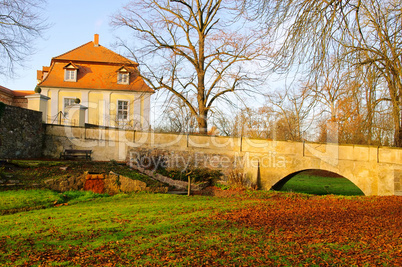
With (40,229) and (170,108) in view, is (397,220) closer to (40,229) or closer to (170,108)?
(40,229)

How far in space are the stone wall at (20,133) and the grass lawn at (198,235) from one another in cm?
581

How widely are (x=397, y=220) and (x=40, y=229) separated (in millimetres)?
7899

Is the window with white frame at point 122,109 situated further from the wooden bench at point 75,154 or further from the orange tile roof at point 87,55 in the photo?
the wooden bench at point 75,154

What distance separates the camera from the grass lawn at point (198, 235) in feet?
16.6

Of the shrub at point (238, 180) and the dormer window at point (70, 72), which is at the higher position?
the dormer window at point (70, 72)

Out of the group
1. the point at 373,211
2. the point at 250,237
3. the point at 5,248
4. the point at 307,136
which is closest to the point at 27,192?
the point at 5,248

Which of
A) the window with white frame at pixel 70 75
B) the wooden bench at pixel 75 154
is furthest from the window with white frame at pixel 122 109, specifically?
the wooden bench at pixel 75 154

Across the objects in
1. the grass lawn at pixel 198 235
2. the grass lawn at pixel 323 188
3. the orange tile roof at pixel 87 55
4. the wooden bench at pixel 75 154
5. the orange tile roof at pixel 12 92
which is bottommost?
the grass lawn at pixel 323 188

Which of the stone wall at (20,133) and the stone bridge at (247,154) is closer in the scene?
the stone bridge at (247,154)

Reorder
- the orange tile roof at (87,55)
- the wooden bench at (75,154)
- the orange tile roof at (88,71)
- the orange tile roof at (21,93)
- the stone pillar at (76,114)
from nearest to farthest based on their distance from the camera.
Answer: the wooden bench at (75,154)
the stone pillar at (76,114)
the orange tile roof at (88,71)
the orange tile roof at (87,55)
the orange tile roof at (21,93)

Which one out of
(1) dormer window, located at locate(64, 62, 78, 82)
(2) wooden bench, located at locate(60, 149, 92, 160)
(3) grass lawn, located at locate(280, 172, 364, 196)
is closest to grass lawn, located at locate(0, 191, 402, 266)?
(2) wooden bench, located at locate(60, 149, 92, 160)

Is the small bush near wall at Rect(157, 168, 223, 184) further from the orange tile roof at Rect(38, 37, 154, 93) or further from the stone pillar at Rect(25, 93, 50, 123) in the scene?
the orange tile roof at Rect(38, 37, 154, 93)

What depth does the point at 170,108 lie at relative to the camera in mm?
19688

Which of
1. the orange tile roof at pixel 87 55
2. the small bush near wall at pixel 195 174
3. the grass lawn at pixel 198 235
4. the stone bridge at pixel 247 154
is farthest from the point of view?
the orange tile roof at pixel 87 55
